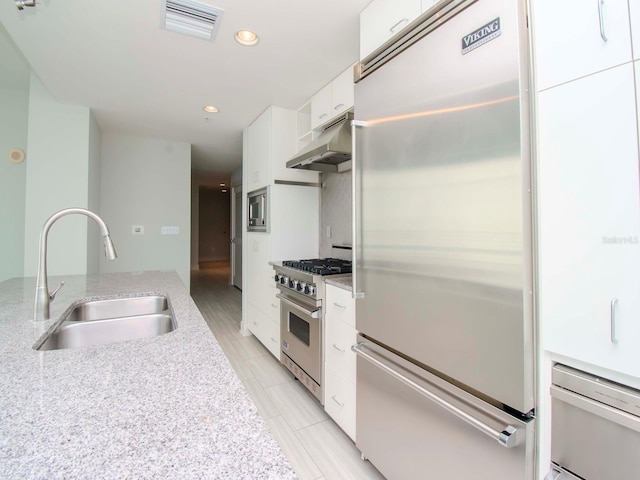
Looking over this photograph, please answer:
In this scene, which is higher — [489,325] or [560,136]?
[560,136]

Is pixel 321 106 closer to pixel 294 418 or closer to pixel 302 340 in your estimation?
pixel 302 340

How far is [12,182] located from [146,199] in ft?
4.18

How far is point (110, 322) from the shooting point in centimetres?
129

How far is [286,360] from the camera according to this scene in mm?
2576

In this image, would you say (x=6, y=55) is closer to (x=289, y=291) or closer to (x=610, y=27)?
(x=289, y=291)

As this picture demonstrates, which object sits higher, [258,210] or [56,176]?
[56,176]

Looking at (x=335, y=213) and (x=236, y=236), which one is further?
(x=236, y=236)

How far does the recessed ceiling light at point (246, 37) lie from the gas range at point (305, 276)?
1526 millimetres

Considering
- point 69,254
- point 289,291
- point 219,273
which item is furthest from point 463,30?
point 219,273

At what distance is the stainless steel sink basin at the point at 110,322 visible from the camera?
4.00ft

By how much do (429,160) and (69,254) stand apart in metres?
3.41

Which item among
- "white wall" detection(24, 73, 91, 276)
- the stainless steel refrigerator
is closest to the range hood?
the stainless steel refrigerator

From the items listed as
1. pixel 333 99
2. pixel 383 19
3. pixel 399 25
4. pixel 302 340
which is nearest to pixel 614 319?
pixel 399 25

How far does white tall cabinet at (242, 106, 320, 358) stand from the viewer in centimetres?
293
